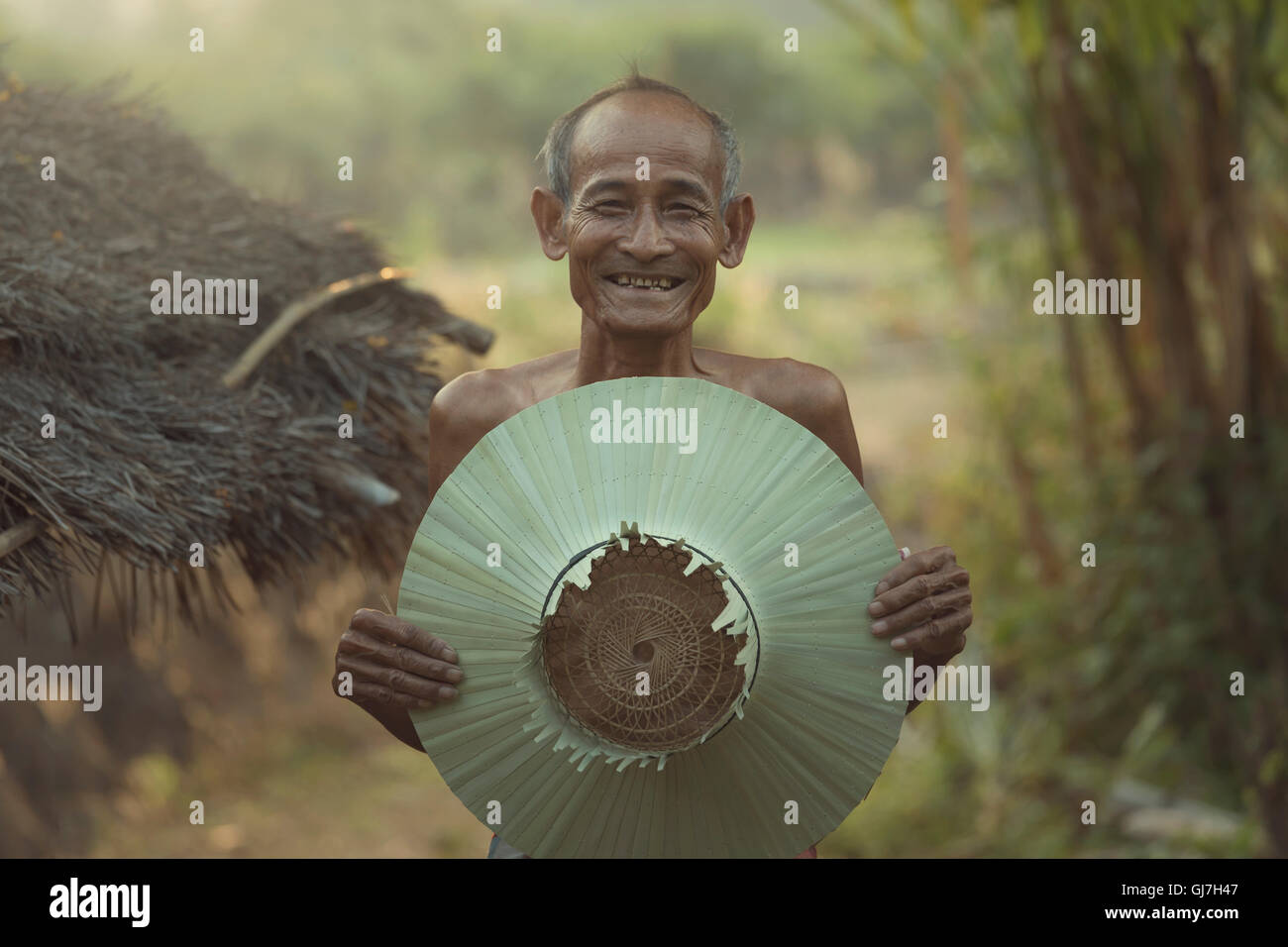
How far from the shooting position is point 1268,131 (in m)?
3.55

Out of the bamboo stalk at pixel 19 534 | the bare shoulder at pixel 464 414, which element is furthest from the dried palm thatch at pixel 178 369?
the bare shoulder at pixel 464 414

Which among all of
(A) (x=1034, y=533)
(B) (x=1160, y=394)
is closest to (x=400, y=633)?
(B) (x=1160, y=394)

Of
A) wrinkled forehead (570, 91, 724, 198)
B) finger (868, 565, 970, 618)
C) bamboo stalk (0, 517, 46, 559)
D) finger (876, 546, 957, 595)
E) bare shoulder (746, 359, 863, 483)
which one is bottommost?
finger (868, 565, 970, 618)

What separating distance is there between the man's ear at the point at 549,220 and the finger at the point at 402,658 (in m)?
0.54

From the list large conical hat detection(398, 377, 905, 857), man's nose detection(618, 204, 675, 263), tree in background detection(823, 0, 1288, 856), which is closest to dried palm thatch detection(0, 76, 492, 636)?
large conical hat detection(398, 377, 905, 857)

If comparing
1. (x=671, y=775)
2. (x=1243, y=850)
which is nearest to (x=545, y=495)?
(x=671, y=775)

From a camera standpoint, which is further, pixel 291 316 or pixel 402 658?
pixel 291 316

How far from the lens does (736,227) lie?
5.48ft

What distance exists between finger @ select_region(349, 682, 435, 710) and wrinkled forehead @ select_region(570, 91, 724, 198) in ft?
2.13

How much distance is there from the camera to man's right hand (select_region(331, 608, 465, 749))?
A: 4.66 ft

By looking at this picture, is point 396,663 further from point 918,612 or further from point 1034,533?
point 1034,533

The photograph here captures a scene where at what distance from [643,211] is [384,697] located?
2.14 feet

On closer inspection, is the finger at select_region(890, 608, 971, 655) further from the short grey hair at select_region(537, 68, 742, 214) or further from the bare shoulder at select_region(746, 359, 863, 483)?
→ the short grey hair at select_region(537, 68, 742, 214)
